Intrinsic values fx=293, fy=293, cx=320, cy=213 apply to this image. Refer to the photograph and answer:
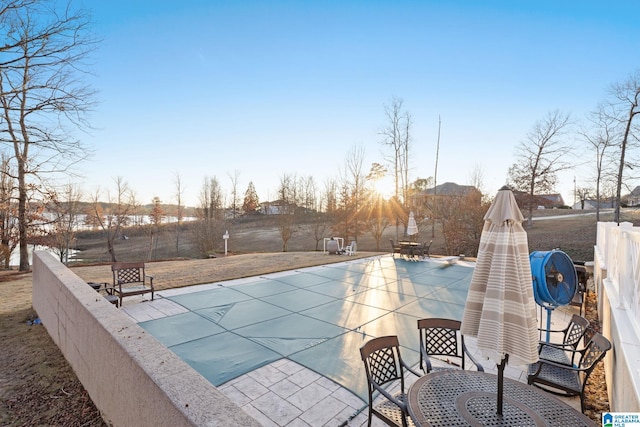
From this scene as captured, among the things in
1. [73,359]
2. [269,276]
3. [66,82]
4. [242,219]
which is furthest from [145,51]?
[242,219]

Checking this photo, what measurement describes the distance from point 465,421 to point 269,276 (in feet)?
26.0

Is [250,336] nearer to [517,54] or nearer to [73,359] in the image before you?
[73,359]

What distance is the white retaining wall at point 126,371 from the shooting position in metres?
1.70

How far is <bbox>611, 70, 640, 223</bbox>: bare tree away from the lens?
58.9ft

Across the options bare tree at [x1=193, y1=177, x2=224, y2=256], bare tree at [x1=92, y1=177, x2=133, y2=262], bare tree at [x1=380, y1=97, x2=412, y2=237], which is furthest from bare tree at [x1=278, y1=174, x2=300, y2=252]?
bare tree at [x1=92, y1=177, x2=133, y2=262]

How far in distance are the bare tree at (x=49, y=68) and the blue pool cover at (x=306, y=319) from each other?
6.65m

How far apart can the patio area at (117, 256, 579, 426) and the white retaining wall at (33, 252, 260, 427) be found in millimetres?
1078

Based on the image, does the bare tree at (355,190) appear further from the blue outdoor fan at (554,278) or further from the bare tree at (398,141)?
the blue outdoor fan at (554,278)

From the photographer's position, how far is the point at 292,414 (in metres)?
2.97

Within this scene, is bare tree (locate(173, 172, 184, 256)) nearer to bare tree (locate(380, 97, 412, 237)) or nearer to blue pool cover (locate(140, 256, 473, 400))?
bare tree (locate(380, 97, 412, 237))

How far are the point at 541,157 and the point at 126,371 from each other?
29.6 metres

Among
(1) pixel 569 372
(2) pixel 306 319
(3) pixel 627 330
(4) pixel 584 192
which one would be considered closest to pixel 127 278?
(2) pixel 306 319

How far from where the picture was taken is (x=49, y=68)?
8.34 meters

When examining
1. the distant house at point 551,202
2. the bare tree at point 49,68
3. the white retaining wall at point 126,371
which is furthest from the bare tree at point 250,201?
the white retaining wall at point 126,371
